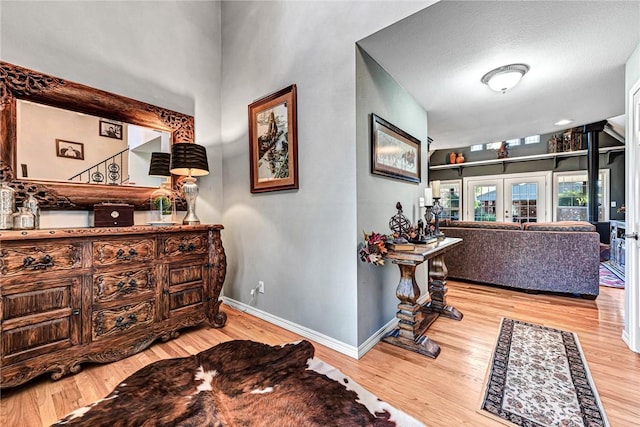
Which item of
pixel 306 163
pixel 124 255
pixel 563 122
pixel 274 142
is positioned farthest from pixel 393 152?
pixel 563 122

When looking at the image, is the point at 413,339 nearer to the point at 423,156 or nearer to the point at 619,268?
the point at 423,156

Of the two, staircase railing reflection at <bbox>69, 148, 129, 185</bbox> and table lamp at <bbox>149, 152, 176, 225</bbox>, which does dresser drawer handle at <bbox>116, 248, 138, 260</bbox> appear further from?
staircase railing reflection at <bbox>69, 148, 129, 185</bbox>

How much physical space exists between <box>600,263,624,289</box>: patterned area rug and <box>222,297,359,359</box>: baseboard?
13.6 ft

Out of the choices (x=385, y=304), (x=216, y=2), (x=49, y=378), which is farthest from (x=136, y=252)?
(x=216, y=2)

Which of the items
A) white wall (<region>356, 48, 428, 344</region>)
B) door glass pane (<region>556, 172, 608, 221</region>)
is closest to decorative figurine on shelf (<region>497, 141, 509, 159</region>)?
door glass pane (<region>556, 172, 608, 221</region>)

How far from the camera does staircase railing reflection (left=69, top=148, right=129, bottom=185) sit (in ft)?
7.13

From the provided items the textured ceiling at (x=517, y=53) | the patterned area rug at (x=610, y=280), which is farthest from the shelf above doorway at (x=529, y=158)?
the textured ceiling at (x=517, y=53)

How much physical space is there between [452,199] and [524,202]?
1.75 m

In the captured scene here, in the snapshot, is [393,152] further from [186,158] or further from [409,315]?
[186,158]

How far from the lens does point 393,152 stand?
251cm

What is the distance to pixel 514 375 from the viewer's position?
1.75 metres

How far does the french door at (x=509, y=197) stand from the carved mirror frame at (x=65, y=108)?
7851 mm

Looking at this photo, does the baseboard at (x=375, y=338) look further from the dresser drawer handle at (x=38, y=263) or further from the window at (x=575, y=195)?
the window at (x=575, y=195)

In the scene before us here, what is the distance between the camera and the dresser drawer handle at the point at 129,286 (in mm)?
1939
